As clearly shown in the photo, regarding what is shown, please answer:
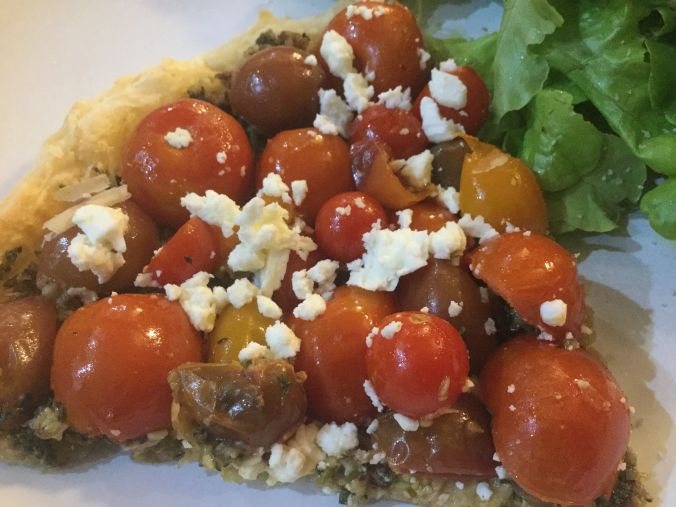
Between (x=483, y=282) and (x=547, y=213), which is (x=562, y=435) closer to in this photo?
(x=483, y=282)

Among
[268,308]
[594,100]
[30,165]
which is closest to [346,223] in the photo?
[268,308]

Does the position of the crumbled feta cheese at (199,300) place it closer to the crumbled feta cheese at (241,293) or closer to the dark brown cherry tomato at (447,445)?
the crumbled feta cheese at (241,293)

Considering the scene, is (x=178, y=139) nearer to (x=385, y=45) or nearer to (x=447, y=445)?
(x=385, y=45)

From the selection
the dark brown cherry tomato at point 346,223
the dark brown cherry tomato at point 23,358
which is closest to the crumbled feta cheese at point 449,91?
the dark brown cherry tomato at point 346,223

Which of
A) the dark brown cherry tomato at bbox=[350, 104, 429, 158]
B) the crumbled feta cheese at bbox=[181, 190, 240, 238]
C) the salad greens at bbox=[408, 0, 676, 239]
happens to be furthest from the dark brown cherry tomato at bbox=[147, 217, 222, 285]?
the salad greens at bbox=[408, 0, 676, 239]

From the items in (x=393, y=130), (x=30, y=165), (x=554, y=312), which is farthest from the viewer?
(x=30, y=165)
